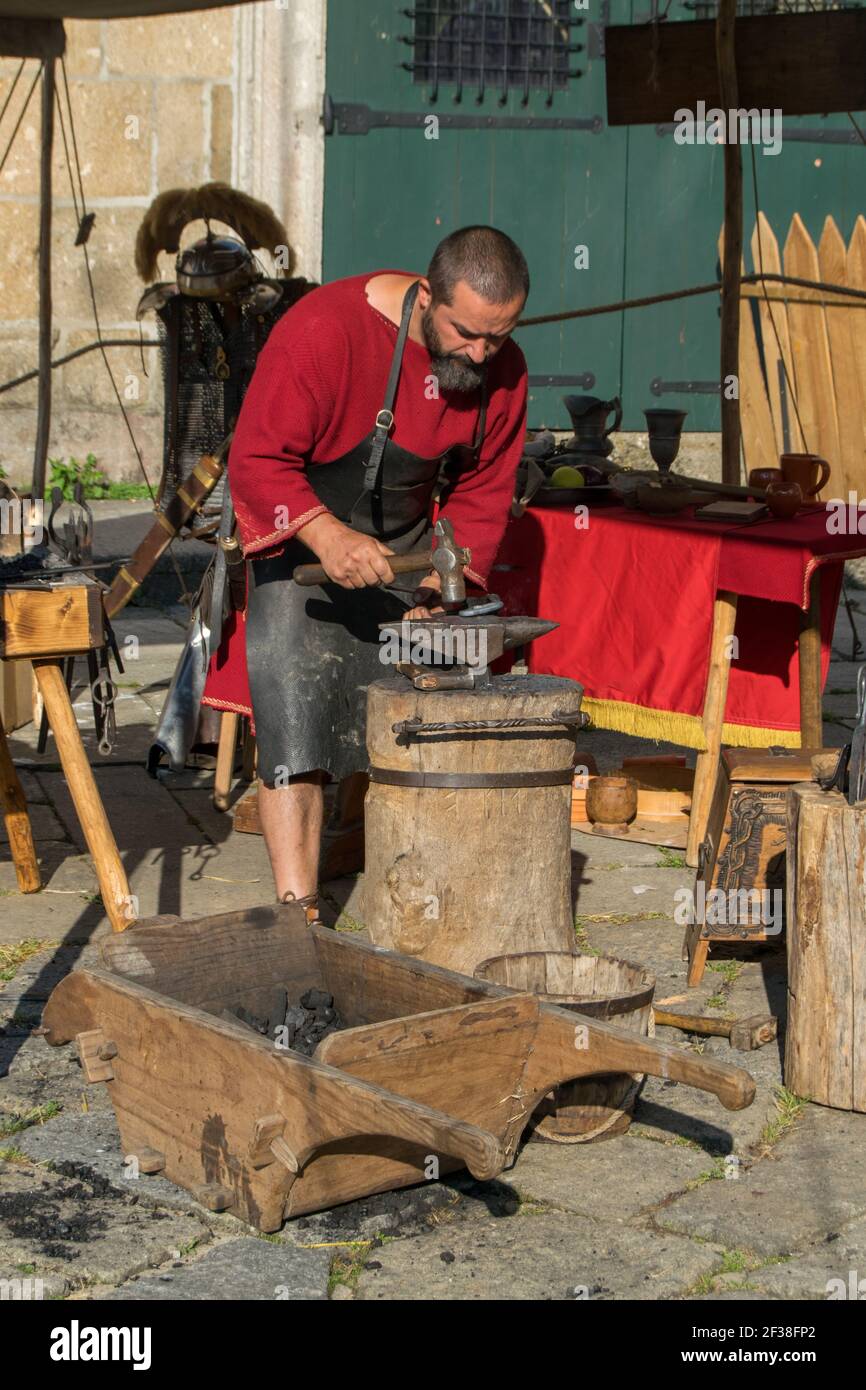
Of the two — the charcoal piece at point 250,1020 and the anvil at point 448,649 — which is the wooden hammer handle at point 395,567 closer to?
the anvil at point 448,649

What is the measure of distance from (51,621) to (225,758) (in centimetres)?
159

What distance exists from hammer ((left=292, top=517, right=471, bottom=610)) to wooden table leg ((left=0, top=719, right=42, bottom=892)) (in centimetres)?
138

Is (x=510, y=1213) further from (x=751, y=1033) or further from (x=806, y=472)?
(x=806, y=472)

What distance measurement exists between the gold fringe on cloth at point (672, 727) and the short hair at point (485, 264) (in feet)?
5.98

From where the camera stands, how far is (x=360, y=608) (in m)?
4.52

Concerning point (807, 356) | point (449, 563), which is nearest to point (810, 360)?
point (807, 356)

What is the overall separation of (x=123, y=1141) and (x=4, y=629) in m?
1.44

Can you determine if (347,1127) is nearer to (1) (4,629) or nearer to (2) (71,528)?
(1) (4,629)

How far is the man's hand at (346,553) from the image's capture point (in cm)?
405

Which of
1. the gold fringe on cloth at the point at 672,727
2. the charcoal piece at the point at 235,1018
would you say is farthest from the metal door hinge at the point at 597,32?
the charcoal piece at the point at 235,1018

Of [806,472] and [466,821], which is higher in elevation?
[806,472]

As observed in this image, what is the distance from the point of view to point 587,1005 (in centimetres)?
342

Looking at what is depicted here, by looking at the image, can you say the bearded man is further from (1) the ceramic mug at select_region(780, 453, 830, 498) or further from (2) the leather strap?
(1) the ceramic mug at select_region(780, 453, 830, 498)

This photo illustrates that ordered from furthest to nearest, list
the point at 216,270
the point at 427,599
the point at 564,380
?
the point at 564,380 → the point at 216,270 → the point at 427,599
